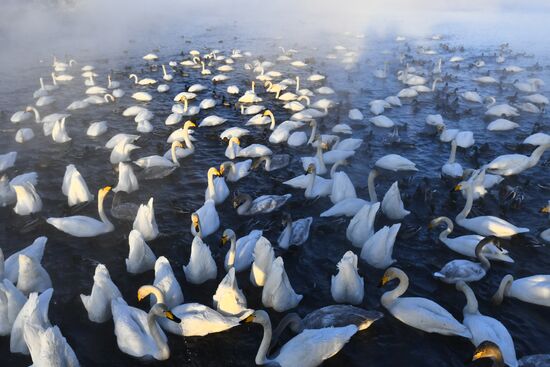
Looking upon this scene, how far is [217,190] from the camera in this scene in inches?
528

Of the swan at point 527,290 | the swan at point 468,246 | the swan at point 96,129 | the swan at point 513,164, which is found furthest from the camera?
the swan at point 96,129

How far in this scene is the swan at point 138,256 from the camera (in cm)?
994

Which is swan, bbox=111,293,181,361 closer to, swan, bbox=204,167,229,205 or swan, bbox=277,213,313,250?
swan, bbox=277,213,313,250

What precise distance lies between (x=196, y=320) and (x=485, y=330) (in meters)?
5.65

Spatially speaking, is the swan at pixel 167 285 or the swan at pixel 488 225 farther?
the swan at pixel 488 225

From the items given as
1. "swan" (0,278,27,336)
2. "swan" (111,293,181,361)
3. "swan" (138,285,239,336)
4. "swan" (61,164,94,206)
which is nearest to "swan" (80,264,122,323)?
"swan" (111,293,181,361)

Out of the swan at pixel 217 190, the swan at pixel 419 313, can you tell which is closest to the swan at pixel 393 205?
the swan at pixel 419 313

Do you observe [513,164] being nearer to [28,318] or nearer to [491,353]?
[491,353]

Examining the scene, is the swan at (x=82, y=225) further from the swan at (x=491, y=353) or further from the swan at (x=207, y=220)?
the swan at (x=491, y=353)

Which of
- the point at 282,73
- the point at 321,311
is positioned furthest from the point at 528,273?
the point at 282,73

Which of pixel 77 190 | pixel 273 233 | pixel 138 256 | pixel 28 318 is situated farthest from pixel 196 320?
pixel 77 190

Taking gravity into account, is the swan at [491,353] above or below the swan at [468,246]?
above

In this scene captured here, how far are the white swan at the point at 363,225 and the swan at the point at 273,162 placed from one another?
16.7 feet

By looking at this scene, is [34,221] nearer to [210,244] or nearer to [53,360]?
[210,244]
